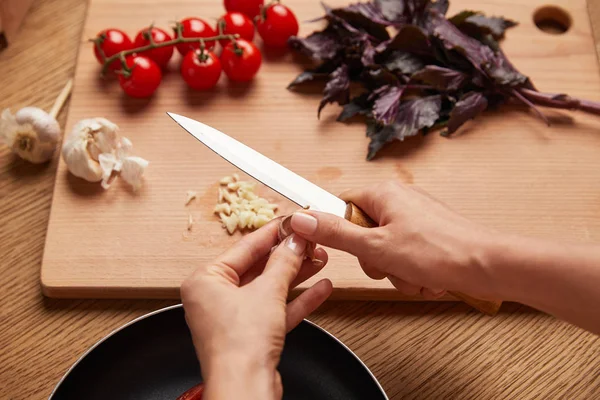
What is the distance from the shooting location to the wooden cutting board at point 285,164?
126cm

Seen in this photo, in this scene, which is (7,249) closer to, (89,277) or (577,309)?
(89,277)

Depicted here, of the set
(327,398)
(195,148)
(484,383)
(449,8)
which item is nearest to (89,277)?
(195,148)

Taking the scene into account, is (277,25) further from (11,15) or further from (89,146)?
(11,15)

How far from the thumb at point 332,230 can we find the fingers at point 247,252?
8 cm

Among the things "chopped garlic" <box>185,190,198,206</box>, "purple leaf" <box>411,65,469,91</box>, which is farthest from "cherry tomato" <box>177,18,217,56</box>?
"purple leaf" <box>411,65,469,91</box>

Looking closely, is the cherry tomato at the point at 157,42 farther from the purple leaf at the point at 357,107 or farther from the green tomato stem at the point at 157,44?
the purple leaf at the point at 357,107

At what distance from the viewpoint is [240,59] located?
1.46 metres

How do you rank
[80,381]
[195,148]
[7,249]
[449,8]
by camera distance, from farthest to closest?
[449,8], [195,148], [7,249], [80,381]

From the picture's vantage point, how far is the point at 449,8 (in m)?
1.65

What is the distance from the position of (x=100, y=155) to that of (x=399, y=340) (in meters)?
0.71

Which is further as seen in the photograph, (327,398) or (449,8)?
(449,8)

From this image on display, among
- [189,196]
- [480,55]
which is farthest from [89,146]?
[480,55]

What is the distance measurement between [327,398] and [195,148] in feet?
2.03

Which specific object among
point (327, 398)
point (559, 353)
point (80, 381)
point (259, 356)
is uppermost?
point (259, 356)
